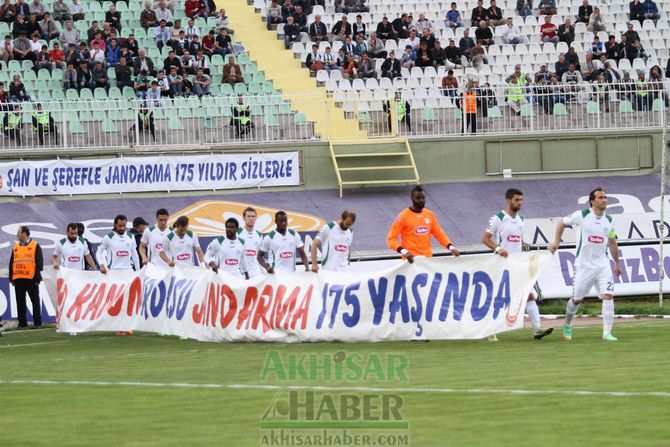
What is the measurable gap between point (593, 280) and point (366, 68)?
1992 centimetres

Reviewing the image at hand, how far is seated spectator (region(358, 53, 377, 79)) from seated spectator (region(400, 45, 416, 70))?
956mm

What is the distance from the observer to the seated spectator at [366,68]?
3678 centimetres

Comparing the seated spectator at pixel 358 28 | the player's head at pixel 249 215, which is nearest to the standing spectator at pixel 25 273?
the player's head at pixel 249 215

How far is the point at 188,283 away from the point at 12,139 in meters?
14.1

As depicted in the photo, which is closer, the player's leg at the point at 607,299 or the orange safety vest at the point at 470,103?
the player's leg at the point at 607,299

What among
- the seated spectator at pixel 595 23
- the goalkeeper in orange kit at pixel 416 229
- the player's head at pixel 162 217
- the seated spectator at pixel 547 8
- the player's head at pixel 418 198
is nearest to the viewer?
the player's head at pixel 418 198

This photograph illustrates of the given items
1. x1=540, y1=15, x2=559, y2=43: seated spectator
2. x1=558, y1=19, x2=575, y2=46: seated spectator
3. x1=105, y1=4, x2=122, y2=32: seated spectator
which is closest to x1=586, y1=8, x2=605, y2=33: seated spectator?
x1=558, y1=19, x2=575, y2=46: seated spectator

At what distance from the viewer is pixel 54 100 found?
3381cm

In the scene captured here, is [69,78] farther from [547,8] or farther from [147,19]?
[547,8]

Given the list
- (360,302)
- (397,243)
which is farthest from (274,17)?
(360,302)

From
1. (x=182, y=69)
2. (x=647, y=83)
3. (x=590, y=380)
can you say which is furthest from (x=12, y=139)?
(x=590, y=380)

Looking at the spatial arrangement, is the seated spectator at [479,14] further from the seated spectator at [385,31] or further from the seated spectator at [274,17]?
the seated spectator at [274,17]

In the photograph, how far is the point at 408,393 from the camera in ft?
39.0

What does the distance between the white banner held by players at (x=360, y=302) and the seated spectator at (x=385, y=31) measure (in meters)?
18.8
